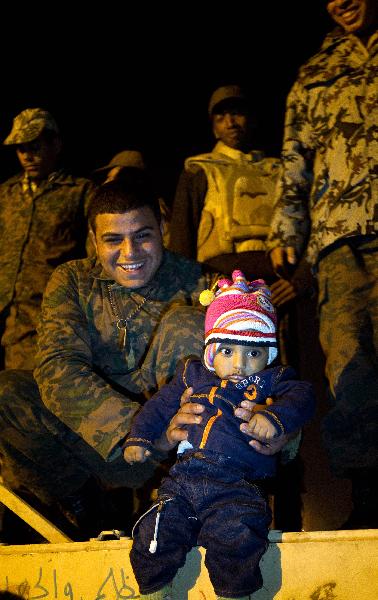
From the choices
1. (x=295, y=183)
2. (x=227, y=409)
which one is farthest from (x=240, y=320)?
(x=295, y=183)

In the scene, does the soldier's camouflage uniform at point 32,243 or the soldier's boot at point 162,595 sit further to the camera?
the soldier's camouflage uniform at point 32,243

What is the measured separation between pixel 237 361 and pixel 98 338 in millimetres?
774

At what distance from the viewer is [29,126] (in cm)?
465

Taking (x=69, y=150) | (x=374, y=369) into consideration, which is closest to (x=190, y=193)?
(x=374, y=369)

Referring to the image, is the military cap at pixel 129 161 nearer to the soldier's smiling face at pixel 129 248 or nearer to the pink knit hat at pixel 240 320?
the soldier's smiling face at pixel 129 248

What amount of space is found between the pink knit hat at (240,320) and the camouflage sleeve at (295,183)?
39.4 inches

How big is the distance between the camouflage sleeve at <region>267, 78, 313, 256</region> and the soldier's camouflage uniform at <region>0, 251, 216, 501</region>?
534 millimetres

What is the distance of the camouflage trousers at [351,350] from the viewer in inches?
105

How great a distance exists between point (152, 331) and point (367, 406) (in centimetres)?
80

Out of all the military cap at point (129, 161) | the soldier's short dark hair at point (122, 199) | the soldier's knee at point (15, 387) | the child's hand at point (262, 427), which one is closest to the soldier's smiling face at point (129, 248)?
the soldier's short dark hair at point (122, 199)

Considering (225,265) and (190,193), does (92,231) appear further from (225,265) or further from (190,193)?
(190,193)

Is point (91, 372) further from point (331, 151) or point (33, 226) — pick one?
point (33, 226)

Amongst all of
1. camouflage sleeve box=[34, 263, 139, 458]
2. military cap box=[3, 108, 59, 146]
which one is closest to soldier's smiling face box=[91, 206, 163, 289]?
camouflage sleeve box=[34, 263, 139, 458]

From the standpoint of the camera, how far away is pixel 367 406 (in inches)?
104
